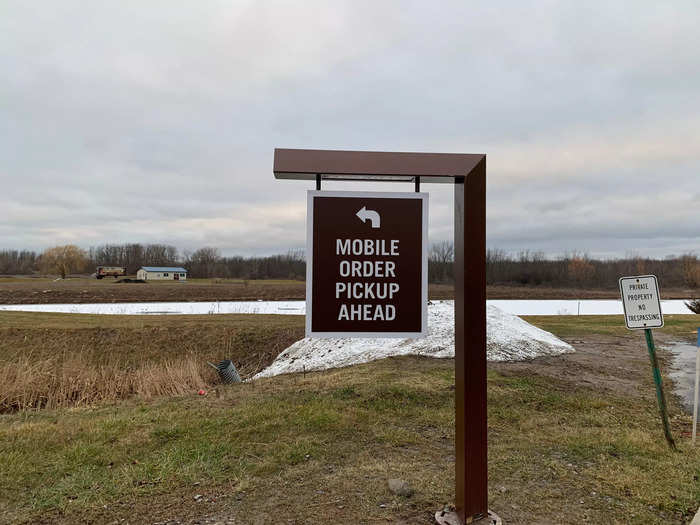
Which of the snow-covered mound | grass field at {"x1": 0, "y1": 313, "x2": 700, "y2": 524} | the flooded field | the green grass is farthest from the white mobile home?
the green grass

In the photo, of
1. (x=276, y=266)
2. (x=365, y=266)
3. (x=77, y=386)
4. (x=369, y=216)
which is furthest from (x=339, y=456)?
(x=276, y=266)

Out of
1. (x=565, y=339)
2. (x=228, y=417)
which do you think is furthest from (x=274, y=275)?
(x=228, y=417)

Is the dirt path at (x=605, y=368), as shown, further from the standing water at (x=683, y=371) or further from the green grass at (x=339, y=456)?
the green grass at (x=339, y=456)

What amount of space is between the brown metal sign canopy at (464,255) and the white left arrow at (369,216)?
10.6 inches

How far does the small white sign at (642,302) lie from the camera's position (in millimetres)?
5469

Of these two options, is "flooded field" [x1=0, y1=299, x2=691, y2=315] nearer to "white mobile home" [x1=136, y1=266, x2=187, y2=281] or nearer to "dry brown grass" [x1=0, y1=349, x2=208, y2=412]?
"dry brown grass" [x1=0, y1=349, x2=208, y2=412]

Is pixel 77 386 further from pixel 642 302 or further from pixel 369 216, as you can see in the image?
pixel 642 302

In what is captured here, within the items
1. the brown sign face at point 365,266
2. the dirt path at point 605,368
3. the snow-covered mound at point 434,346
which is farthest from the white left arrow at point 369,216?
the snow-covered mound at point 434,346

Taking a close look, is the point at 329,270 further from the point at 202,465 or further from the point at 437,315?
the point at 437,315

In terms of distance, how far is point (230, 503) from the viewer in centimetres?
397

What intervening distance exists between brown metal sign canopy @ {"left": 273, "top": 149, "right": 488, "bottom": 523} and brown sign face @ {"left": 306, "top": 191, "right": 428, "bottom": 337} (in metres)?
0.23

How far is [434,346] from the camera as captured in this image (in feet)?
34.5

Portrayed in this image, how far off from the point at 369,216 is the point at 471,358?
1.31 metres

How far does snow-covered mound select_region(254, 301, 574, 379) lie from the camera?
10547 mm
